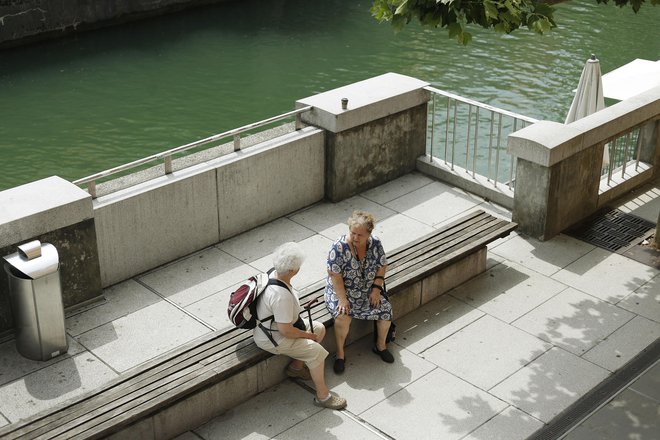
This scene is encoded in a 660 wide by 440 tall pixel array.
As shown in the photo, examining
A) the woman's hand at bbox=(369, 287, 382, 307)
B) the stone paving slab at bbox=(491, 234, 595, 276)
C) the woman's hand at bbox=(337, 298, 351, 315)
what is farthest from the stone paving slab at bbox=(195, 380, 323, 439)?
the stone paving slab at bbox=(491, 234, 595, 276)

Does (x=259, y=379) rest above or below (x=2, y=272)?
below

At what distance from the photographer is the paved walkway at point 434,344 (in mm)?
7266

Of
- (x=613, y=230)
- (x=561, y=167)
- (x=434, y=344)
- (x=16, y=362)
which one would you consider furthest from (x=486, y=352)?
(x=16, y=362)

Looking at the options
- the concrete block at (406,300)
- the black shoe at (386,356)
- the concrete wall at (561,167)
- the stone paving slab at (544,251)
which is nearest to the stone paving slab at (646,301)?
the stone paving slab at (544,251)

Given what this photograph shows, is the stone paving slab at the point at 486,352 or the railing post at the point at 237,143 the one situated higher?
the railing post at the point at 237,143

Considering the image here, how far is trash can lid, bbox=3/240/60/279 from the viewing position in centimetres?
745

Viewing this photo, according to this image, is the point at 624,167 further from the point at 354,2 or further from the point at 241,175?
the point at 354,2

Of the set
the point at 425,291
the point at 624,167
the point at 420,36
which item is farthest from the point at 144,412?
the point at 420,36

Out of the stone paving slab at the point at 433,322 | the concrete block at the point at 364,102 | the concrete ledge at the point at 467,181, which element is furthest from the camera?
the concrete ledge at the point at 467,181

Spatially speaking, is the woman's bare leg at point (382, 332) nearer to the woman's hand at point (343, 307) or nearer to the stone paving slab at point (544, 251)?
the woman's hand at point (343, 307)

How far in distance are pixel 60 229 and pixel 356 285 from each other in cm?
261

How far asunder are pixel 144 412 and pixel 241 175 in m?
3.62

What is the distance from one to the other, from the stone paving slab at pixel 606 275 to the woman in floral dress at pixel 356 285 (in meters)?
2.38

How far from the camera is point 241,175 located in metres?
9.77
